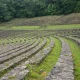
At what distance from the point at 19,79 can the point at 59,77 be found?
1265mm

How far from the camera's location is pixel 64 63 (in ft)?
29.1

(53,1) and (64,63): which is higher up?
(53,1)

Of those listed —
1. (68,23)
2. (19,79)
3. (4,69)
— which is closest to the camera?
(19,79)

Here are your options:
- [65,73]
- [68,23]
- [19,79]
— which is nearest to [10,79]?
[19,79]

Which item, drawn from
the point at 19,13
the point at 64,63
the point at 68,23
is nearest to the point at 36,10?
the point at 19,13

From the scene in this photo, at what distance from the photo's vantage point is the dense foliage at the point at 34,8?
57.8 meters

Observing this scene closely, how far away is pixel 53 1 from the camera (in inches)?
2542

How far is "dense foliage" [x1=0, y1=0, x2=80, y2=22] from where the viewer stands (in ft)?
190

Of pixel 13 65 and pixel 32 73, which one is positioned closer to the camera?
pixel 32 73

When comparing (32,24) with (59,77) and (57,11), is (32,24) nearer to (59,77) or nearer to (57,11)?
(57,11)

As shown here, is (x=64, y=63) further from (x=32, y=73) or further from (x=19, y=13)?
(x=19, y=13)

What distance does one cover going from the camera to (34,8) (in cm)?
6325

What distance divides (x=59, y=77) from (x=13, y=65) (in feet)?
8.61

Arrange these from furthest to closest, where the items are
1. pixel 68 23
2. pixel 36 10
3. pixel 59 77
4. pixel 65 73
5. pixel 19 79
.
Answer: pixel 36 10
pixel 68 23
pixel 65 73
pixel 59 77
pixel 19 79
